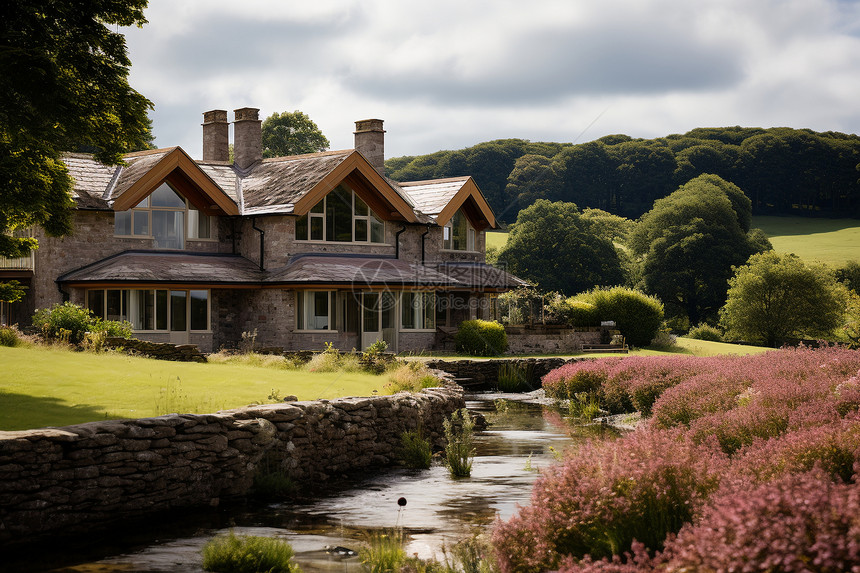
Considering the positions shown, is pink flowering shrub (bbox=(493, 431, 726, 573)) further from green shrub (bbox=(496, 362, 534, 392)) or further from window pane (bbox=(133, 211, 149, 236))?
window pane (bbox=(133, 211, 149, 236))

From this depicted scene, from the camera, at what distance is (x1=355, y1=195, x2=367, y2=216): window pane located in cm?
3483

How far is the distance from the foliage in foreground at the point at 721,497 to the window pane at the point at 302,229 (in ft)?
73.7

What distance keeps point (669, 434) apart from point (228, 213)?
25.3 metres

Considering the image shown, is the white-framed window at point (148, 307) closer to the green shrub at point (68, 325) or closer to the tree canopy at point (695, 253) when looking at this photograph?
the green shrub at point (68, 325)

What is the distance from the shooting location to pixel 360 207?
35000 mm

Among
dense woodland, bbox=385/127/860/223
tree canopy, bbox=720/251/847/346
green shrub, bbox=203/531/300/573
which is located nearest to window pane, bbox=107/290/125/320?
green shrub, bbox=203/531/300/573

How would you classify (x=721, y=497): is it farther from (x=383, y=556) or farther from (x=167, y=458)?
(x=167, y=458)

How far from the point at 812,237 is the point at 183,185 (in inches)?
3175

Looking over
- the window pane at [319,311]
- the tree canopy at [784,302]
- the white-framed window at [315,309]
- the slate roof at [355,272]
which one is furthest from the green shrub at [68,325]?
the tree canopy at [784,302]

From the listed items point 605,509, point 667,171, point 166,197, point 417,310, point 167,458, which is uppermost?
point 667,171

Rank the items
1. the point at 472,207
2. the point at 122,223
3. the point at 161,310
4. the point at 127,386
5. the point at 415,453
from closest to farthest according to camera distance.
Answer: the point at 415,453
the point at 127,386
the point at 161,310
the point at 122,223
the point at 472,207

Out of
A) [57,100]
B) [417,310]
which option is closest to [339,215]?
[417,310]

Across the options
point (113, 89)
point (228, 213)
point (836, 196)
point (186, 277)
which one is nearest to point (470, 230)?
point (228, 213)

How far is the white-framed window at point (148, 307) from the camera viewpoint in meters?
29.7
